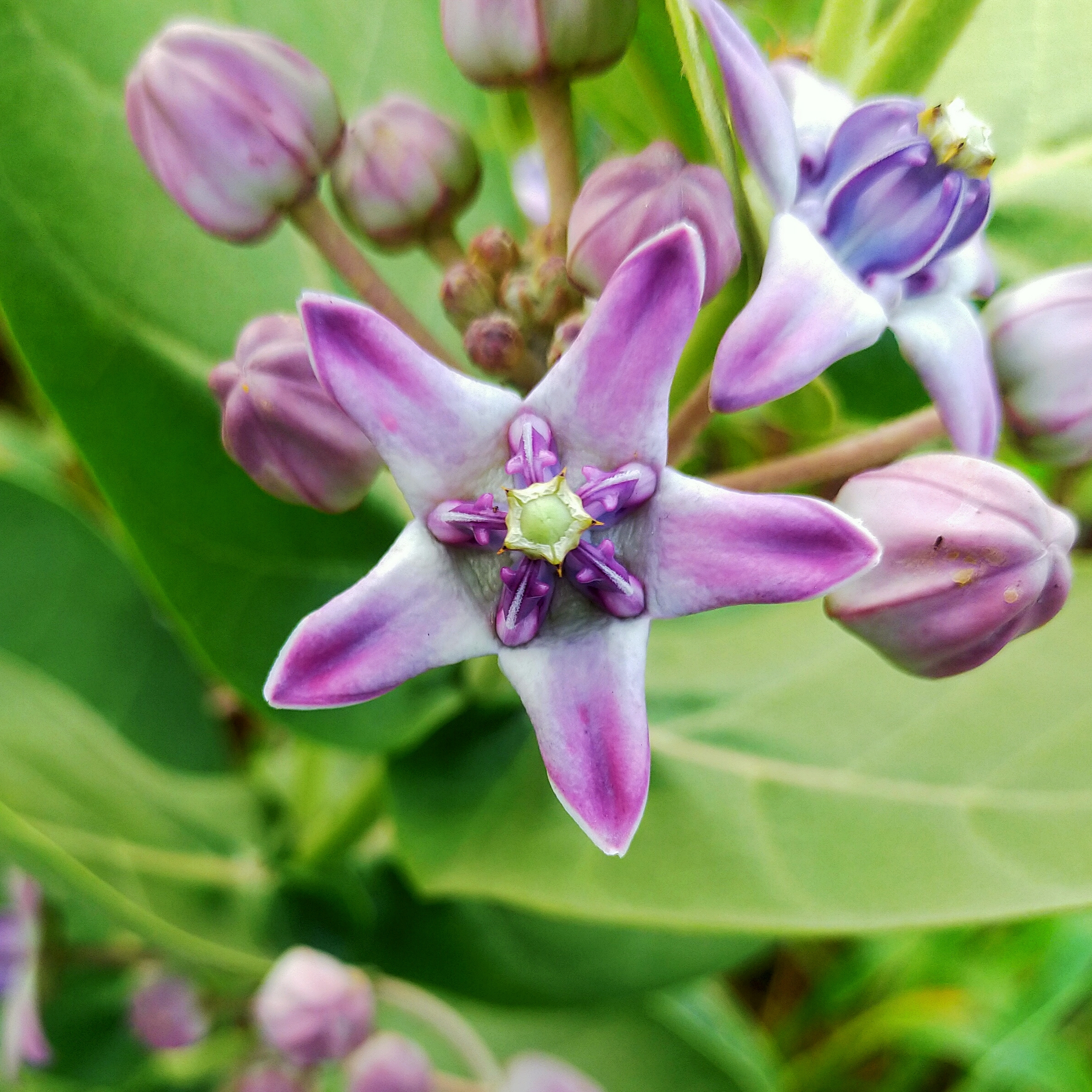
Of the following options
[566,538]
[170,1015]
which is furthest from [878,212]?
[170,1015]

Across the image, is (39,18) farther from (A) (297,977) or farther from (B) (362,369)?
(A) (297,977)

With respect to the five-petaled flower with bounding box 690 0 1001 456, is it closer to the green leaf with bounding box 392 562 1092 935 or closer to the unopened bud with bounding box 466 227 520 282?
the unopened bud with bounding box 466 227 520 282

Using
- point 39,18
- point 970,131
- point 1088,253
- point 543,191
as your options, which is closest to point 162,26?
point 39,18

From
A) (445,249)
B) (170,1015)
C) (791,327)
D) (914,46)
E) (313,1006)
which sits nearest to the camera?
(791,327)

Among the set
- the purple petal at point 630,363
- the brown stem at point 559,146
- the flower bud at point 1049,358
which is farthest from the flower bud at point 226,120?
the flower bud at point 1049,358

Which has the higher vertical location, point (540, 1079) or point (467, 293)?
point (467, 293)

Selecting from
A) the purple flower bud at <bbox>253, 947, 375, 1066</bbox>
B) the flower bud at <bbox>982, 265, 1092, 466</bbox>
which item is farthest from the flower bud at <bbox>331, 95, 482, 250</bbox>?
the purple flower bud at <bbox>253, 947, 375, 1066</bbox>

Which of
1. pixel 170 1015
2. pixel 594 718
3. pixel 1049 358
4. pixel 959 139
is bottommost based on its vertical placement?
pixel 170 1015

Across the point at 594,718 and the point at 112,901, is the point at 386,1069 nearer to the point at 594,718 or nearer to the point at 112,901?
the point at 112,901

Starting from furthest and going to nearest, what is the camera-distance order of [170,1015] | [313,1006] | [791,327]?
[170,1015] → [313,1006] → [791,327]

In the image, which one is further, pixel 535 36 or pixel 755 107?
pixel 535 36
